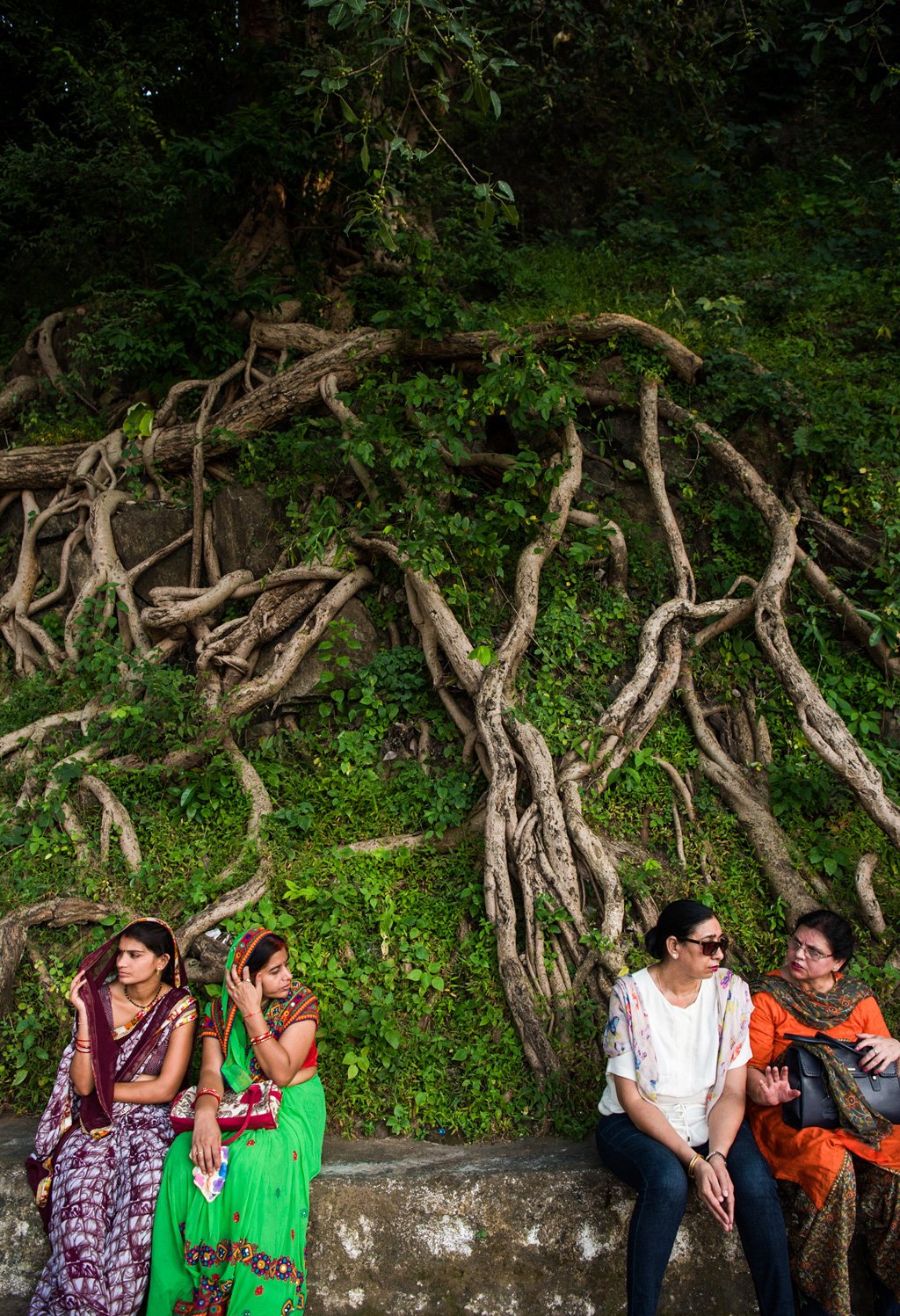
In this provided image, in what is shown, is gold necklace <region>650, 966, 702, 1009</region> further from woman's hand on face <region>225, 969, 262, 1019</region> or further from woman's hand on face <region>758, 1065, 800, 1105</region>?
woman's hand on face <region>225, 969, 262, 1019</region>

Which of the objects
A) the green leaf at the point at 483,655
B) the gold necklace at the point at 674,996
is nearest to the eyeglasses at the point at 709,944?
the gold necklace at the point at 674,996

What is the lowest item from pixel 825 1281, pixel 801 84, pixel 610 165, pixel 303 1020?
pixel 825 1281

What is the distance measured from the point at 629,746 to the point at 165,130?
6.70m

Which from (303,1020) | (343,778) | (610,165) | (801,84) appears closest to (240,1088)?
(303,1020)

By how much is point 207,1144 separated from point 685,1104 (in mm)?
1631

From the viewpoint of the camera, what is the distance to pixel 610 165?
27.5 ft

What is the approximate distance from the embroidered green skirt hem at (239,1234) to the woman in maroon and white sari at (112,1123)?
0.09 meters

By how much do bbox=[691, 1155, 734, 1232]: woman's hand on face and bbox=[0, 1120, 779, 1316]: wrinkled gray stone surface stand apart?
0.36 m

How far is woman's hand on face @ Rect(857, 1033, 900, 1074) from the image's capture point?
3.28 metres

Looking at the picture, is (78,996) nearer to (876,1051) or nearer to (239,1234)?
(239,1234)

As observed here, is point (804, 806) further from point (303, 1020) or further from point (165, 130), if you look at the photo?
point (165, 130)

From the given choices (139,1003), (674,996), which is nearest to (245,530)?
(139,1003)

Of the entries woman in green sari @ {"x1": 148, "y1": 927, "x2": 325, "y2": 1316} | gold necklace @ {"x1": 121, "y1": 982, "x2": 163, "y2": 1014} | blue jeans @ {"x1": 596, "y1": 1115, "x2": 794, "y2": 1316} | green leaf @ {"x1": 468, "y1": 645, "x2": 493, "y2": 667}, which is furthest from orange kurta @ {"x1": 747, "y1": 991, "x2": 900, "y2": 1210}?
gold necklace @ {"x1": 121, "y1": 982, "x2": 163, "y2": 1014}

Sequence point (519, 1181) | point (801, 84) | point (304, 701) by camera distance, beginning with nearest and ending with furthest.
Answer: point (519, 1181)
point (304, 701)
point (801, 84)
